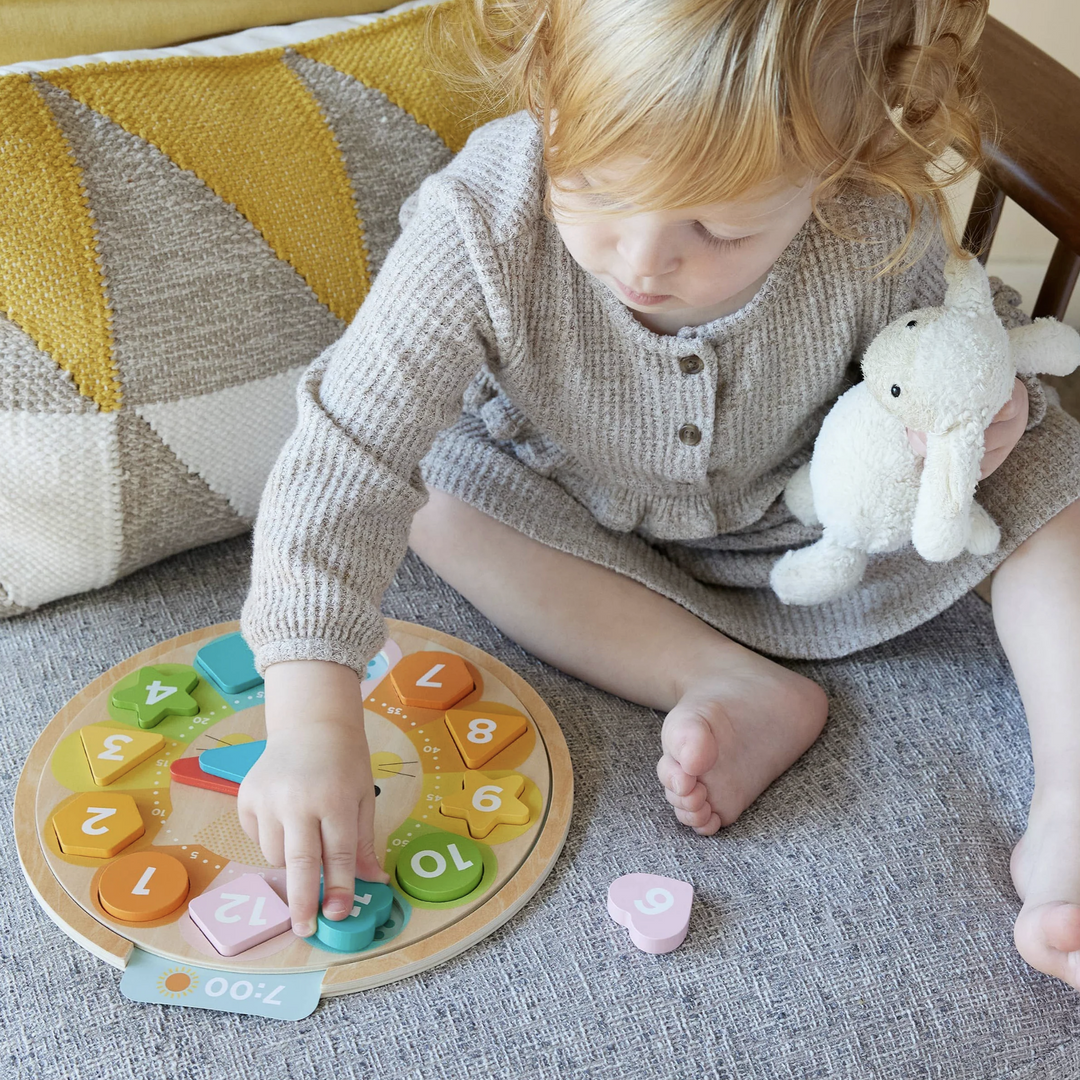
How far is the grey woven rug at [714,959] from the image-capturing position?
1.88 feet

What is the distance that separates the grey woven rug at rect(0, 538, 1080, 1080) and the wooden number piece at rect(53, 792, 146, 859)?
0.03 metres

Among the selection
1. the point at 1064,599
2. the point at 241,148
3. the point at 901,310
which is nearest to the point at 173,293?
the point at 241,148

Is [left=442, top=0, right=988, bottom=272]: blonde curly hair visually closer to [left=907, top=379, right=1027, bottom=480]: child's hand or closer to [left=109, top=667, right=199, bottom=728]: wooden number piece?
[left=907, top=379, right=1027, bottom=480]: child's hand

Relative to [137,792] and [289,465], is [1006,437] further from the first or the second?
[137,792]

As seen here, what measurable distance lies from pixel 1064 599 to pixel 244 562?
57cm

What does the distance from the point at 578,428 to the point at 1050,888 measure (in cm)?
42

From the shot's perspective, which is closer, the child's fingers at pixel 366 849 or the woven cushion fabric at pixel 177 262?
the child's fingers at pixel 366 849

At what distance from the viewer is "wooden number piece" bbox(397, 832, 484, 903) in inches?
25.1

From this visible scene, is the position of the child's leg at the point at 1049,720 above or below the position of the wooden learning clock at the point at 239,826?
above

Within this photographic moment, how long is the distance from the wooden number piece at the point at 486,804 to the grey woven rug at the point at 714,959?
4cm

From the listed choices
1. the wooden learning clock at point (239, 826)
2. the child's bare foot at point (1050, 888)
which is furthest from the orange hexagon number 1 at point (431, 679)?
the child's bare foot at point (1050, 888)

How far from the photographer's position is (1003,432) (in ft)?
2.46

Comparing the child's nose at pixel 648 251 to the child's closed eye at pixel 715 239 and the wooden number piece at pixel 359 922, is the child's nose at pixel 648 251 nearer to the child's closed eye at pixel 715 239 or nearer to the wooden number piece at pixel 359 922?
the child's closed eye at pixel 715 239

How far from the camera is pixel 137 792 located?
2.23 feet
